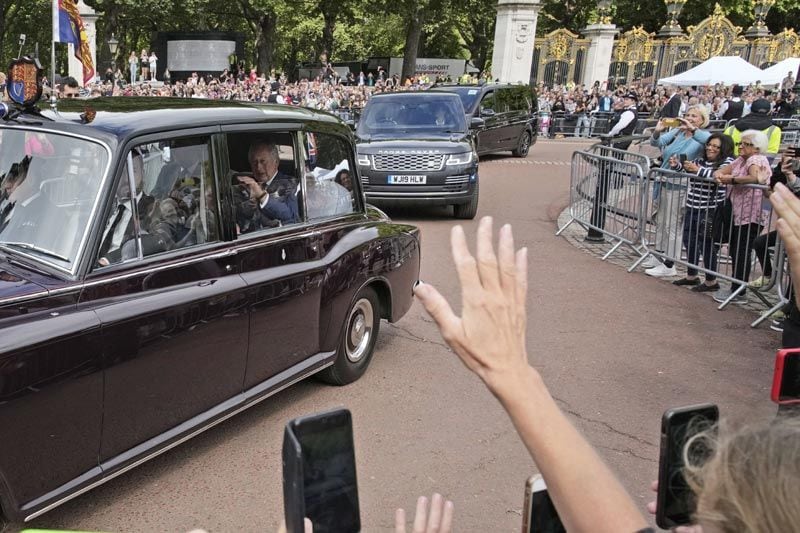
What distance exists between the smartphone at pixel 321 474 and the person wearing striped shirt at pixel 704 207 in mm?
7104

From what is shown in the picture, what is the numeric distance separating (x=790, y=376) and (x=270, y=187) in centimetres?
334

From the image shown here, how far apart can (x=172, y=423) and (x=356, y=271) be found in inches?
69.5

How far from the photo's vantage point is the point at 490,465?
4191 millimetres

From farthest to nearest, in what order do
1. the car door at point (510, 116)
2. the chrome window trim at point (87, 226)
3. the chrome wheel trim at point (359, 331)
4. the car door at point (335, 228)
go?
the car door at point (510, 116)
the chrome wheel trim at point (359, 331)
the car door at point (335, 228)
the chrome window trim at point (87, 226)

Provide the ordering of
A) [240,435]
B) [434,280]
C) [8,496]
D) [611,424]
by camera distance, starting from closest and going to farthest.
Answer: [8,496] < [240,435] < [611,424] < [434,280]

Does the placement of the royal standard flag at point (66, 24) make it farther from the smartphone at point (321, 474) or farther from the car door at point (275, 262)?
the smartphone at point (321, 474)

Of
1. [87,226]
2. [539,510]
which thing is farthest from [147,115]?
[539,510]

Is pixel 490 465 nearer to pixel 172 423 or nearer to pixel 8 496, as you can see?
pixel 172 423

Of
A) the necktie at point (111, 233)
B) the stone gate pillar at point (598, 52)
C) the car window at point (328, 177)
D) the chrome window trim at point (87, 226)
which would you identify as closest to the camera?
the chrome window trim at point (87, 226)

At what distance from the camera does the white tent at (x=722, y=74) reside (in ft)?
84.3

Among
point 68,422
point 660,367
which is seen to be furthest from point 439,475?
point 660,367

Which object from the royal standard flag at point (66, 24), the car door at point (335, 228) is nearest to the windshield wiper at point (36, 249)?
the car door at point (335, 228)

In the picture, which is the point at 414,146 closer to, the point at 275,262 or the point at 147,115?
the point at 275,262

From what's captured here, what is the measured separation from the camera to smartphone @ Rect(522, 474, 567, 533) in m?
1.45
